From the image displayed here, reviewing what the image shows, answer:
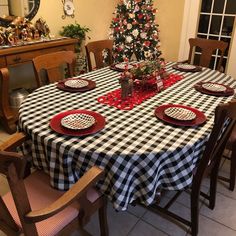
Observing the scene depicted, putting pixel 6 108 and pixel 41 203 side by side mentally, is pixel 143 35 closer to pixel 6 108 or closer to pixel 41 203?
pixel 6 108

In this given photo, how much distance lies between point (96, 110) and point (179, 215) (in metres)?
0.92

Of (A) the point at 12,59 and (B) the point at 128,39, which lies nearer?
(A) the point at 12,59

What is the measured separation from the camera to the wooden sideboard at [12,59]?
2.49m

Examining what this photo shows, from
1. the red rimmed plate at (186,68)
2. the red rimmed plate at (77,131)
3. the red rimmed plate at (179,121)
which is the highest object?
the red rimmed plate at (186,68)

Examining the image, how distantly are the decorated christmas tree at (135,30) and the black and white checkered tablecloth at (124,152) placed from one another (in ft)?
8.59

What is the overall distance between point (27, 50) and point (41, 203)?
1912 mm

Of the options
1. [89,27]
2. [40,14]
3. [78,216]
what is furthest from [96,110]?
[89,27]

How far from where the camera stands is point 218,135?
1.20 m

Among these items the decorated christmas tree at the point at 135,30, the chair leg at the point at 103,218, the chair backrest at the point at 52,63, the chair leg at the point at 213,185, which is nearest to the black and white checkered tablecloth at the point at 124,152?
the chair leg at the point at 103,218

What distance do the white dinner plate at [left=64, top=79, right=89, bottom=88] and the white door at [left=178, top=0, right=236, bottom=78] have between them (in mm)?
2548

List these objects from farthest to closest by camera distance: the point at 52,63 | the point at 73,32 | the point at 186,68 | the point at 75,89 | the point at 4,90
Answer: the point at 73,32, the point at 4,90, the point at 186,68, the point at 52,63, the point at 75,89

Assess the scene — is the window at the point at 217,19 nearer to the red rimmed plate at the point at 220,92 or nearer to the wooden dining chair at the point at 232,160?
the red rimmed plate at the point at 220,92

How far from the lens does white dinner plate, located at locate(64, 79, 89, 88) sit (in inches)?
71.6

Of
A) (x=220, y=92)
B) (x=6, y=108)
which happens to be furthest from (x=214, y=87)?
(x=6, y=108)
